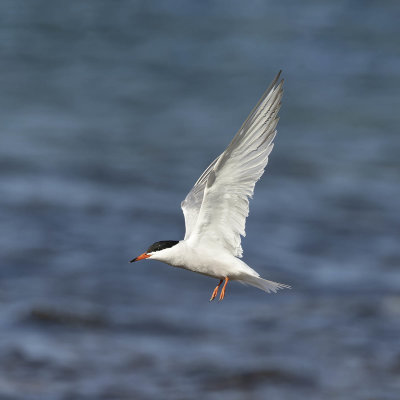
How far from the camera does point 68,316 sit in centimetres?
1373

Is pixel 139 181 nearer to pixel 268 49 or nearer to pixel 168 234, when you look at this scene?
pixel 168 234

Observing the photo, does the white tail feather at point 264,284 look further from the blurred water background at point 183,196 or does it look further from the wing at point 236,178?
the blurred water background at point 183,196

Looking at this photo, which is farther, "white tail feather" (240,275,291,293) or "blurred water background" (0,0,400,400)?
"blurred water background" (0,0,400,400)

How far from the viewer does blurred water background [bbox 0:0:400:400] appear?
40.9ft

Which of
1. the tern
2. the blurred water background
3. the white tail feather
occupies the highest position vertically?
the blurred water background

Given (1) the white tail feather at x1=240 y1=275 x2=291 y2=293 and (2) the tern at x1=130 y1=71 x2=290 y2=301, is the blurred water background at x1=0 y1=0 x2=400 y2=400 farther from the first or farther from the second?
(2) the tern at x1=130 y1=71 x2=290 y2=301

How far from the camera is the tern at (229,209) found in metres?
5.66

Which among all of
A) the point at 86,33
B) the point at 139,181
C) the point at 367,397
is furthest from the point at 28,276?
the point at 86,33

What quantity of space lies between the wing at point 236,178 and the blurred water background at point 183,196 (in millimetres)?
6153

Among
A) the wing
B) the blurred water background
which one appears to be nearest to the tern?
the wing

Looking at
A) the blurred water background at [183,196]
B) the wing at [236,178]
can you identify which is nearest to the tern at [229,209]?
the wing at [236,178]

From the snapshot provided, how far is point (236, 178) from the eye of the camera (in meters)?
5.89

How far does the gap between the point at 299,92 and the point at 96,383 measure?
46.5 ft

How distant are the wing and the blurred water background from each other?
6153mm
